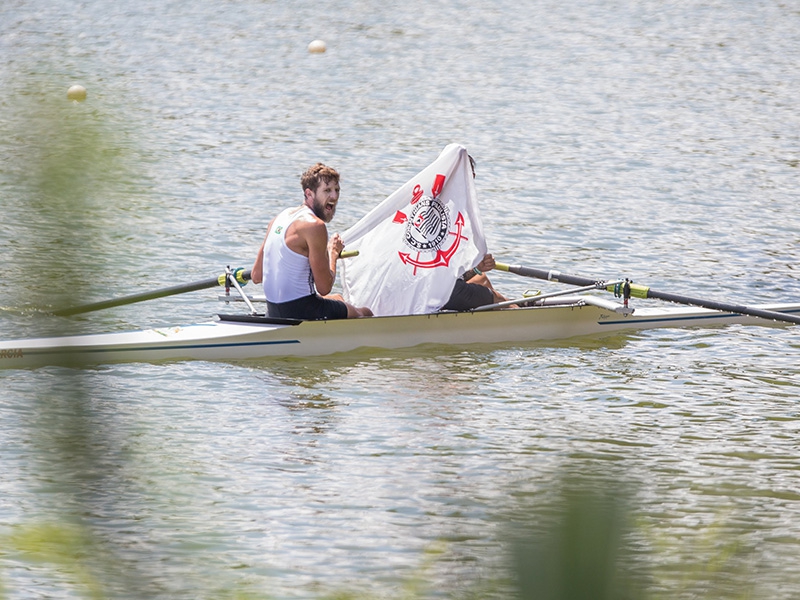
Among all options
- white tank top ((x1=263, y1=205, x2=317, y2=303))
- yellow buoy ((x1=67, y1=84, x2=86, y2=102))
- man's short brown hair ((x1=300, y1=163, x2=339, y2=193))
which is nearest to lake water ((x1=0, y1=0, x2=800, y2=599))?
yellow buoy ((x1=67, y1=84, x2=86, y2=102))

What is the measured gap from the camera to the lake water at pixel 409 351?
4.14 ft

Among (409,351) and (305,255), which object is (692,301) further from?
(305,255)

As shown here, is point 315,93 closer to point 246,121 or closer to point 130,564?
point 246,121

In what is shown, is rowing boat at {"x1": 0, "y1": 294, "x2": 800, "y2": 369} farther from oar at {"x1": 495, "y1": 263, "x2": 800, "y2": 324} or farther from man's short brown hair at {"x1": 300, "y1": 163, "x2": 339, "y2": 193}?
man's short brown hair at {"x1": 300, "y1": 163, "x2": 339, "y2": 193}

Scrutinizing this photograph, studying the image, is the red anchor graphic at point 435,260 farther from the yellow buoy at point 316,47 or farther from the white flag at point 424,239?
the yellow buoy at point 316,47

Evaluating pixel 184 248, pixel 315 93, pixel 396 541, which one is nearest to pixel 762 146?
pixel 315 93

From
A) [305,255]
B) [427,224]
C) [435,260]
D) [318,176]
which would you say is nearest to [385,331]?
[435,260]

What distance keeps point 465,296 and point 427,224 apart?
2.28 feet

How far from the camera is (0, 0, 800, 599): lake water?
126 centimetres

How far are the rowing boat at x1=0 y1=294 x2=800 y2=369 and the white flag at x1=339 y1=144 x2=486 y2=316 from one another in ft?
0.78

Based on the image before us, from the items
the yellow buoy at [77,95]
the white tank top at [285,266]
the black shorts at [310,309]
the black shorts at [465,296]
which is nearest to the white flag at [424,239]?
the black shorts at [465,296]

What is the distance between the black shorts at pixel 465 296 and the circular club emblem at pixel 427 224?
44cm

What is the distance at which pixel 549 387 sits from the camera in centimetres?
944

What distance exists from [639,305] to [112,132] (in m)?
11.3
